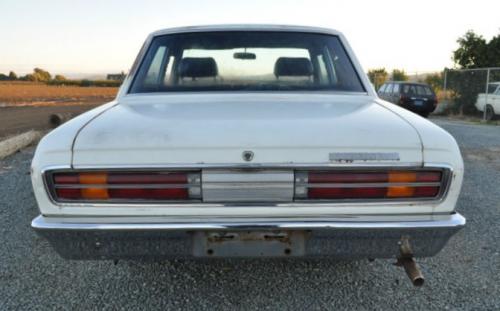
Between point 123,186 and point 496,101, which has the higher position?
point 123,186

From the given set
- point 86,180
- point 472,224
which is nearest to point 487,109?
point 472,224

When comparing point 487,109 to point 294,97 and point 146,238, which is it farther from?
point 146,238

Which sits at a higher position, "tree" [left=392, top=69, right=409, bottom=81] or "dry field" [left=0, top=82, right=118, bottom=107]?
"tree" [left=392, top=69, right=409, bottom=81]

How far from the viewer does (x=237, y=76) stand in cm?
314

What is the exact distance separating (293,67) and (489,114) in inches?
592

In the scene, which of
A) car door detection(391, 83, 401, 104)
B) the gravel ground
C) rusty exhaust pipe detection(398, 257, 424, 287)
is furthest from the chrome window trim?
car door detection(391, 83, 401, 104)

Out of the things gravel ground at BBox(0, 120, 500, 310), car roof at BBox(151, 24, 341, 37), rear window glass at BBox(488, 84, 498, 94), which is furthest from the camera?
rear window glass at BBox(488, 84, 498, 94)

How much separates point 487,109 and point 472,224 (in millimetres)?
13560

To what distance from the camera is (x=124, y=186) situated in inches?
76.4

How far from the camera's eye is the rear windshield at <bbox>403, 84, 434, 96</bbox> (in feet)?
54.2

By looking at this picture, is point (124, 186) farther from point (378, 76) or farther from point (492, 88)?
point (378, 76)

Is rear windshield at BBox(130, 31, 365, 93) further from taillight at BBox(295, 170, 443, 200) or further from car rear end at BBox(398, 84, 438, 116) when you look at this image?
car rear end at BBox(398, 84, 438, 116)

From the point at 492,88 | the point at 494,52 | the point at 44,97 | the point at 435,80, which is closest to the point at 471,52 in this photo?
the point at 494,52

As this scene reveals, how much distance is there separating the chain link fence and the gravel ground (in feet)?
45.3
